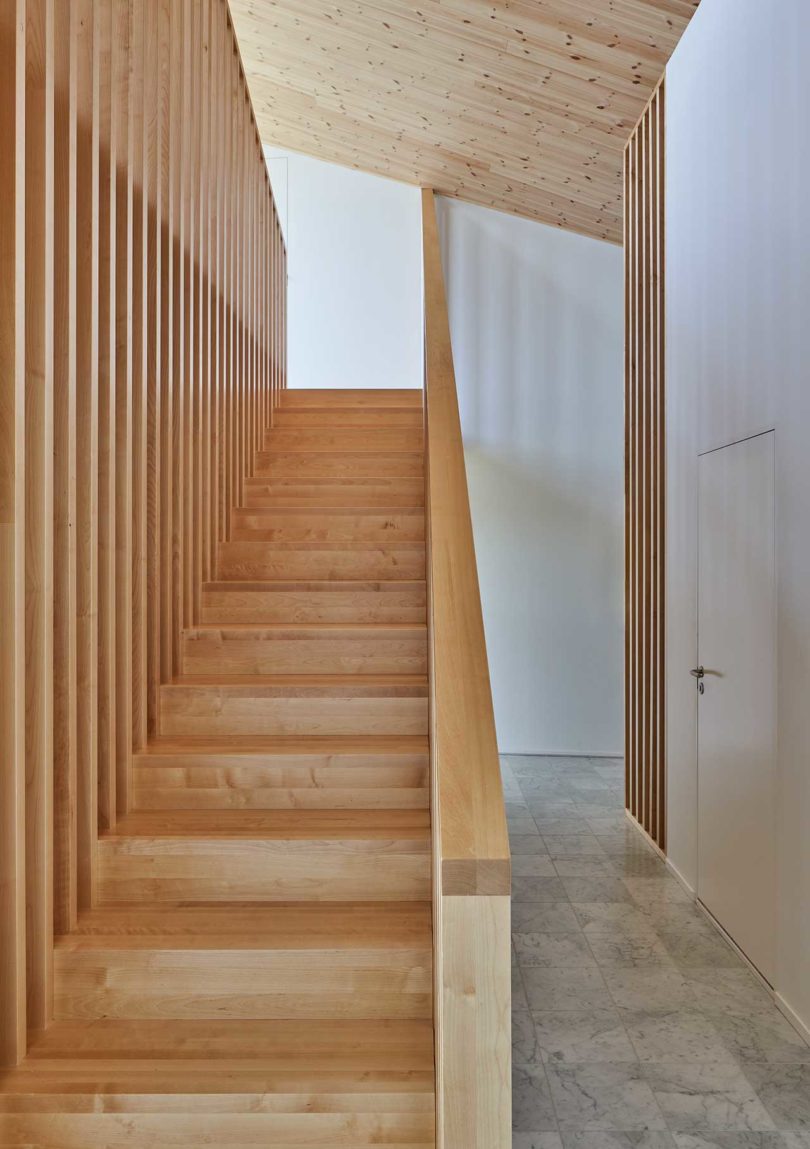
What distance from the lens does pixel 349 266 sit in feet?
24.7

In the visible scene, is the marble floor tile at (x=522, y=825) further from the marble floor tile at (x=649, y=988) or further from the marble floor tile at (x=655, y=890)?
the marble floor tile at (x=649, y=988)

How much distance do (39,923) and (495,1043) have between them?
124 cm

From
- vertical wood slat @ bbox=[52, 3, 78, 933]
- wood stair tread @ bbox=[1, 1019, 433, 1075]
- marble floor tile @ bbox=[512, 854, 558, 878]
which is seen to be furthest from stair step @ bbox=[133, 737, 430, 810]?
marble floor tile @ bbox=[512, 854, 558, 878]

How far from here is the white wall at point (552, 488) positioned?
276 inches

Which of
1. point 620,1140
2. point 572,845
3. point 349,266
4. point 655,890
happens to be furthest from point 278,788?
point 349,266

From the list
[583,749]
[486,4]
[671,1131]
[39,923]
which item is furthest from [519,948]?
[486,4]

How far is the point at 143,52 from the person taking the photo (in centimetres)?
270

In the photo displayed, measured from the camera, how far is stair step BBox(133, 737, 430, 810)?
255 centimetres

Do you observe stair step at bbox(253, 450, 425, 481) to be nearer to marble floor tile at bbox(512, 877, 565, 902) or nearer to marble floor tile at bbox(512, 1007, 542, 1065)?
marble floor tile at bbox(512, 877, 565, 902)

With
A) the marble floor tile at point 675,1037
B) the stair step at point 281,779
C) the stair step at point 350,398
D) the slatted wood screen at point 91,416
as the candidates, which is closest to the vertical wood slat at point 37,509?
the slatted wood screen at point 91,416

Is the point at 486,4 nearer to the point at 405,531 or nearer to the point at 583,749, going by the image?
the point at 405,531

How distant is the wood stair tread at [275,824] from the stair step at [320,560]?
1.22 metres

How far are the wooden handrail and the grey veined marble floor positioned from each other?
51.1 inches

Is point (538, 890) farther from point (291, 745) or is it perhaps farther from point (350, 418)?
point (350, 418)
